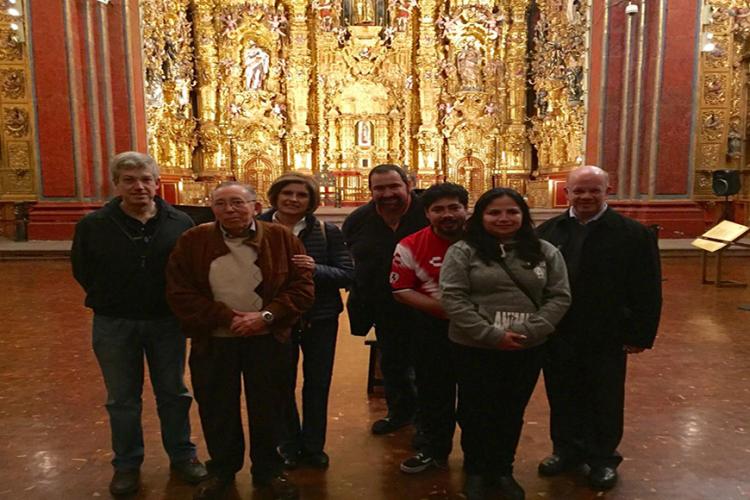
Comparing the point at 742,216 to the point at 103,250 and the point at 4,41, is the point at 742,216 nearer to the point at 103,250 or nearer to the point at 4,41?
the point at 103,250

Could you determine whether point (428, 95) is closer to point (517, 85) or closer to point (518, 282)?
point (517, 85)

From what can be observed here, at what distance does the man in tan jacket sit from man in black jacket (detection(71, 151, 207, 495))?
0.29 metres

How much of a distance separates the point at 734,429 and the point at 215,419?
3.24 metres

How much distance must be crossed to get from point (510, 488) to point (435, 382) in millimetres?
630

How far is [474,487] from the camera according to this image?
2770 mm

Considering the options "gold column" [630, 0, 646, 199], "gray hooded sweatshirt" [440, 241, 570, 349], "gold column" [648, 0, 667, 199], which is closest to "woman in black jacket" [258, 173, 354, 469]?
"gray hooded sweatshirt" [440, 241, 570, 349]

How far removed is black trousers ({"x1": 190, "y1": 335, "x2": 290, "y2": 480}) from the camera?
2648mm

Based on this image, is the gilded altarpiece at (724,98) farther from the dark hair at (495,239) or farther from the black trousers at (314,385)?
the black trousers at (314,385)

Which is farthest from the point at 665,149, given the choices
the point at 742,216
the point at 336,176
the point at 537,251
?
the point at 537,251

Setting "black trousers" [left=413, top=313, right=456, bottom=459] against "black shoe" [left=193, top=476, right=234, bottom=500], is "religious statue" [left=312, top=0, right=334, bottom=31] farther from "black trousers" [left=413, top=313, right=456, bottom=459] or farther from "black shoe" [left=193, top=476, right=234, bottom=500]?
"black shoe" [left=193, top=476, right=234, bottom=500]

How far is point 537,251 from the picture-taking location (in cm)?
254

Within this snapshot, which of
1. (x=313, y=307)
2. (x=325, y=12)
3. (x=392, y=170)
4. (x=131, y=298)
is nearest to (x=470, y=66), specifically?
(x=325, y=12)

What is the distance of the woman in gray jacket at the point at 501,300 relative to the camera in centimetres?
249

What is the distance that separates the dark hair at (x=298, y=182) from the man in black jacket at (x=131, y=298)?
463 millimetres
